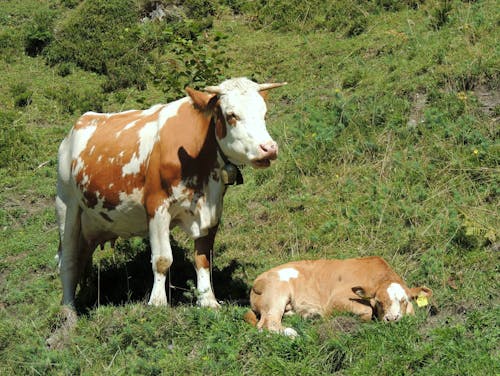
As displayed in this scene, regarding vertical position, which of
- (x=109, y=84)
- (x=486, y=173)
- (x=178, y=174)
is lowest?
(x=109, y=84)

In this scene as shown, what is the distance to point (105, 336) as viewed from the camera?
8906 millimetres

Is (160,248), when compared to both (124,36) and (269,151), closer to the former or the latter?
(269,151)

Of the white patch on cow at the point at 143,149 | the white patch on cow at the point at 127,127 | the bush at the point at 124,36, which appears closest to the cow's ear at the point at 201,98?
the white patch on cow at the point at 143,149

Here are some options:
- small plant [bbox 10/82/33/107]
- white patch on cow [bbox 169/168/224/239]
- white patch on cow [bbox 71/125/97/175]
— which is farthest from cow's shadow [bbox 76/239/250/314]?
small plant [bbox 10/82/33/107]

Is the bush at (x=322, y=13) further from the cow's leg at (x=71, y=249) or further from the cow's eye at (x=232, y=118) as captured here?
the cow's eye at (x=232, y=118)

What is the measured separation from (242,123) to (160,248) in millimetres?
1655

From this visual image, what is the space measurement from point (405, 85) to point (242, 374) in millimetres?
6730

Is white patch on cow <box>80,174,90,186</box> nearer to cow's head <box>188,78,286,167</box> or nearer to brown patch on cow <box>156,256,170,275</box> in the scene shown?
brown patch on cow <box>156,256,170,275</box>

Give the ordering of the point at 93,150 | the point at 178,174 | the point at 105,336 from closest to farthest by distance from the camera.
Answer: the point at 105,336 → the point at 178,174 → the point at 93,150

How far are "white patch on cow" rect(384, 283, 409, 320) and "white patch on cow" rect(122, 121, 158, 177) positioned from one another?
3.19 meters

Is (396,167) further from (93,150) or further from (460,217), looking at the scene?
(93,150)

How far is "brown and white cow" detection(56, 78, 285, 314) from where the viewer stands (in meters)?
9.25

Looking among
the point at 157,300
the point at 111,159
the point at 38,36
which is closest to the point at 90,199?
the point at 111,159

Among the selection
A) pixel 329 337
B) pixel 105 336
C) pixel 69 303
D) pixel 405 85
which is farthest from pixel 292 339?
pixel 405 85
